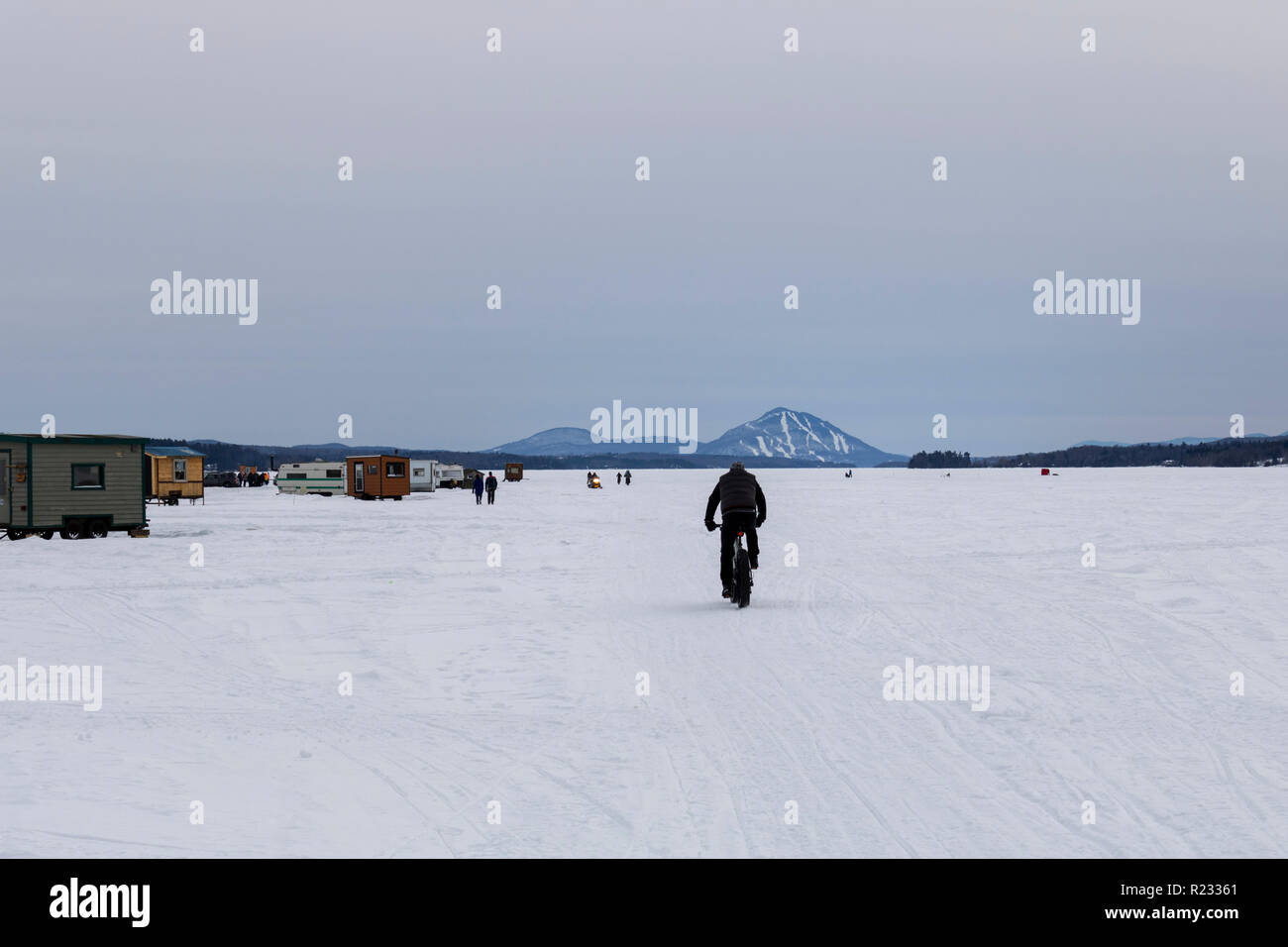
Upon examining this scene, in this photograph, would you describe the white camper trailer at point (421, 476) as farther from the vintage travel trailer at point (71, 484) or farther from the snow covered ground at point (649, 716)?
the snow covered ground at point (649, 716)

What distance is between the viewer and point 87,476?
1200 inches

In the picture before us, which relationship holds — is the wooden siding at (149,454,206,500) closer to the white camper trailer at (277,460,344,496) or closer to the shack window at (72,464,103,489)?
the white camper trailer at (277,460,344,496)

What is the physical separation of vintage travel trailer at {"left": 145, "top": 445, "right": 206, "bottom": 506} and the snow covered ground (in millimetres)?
37056

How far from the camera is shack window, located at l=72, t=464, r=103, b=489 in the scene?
99.2 feet

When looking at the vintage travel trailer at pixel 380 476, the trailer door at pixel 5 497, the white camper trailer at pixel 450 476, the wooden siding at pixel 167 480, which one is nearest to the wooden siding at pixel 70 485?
the trailer door at pixel 5 497

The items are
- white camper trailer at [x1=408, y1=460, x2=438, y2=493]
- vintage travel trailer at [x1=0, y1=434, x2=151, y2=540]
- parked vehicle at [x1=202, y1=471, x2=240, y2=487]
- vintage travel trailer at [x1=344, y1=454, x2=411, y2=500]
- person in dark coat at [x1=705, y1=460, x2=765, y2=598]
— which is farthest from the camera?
parked vehicle at [x1=202, y1=471, x2=240, y2=487]

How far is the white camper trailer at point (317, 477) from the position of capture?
227 ft

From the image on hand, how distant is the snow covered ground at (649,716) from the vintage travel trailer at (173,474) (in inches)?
1459

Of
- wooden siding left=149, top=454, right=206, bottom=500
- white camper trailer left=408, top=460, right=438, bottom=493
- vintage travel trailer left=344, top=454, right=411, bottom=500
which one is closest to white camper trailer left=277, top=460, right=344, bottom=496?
white camper trailer left=408, top=460, right=438, bottom=493

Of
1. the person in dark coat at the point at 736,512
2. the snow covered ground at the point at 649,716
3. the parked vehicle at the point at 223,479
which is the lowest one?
the snow covered ground at the point at 649,716

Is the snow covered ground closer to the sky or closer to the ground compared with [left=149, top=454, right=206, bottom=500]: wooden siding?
closer to the ground

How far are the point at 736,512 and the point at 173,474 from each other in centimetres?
4759
